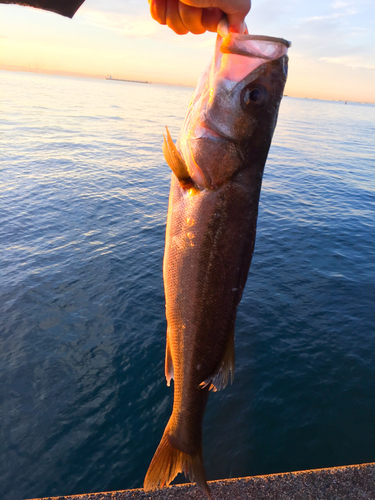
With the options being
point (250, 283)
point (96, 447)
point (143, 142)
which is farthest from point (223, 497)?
point (143, 142)

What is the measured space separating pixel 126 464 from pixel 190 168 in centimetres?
754

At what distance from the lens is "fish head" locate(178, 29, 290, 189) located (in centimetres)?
257

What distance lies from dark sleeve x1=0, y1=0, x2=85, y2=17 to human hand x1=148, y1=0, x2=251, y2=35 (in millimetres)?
1071

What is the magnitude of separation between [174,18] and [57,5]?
1379 mm

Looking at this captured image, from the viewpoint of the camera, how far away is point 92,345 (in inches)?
420

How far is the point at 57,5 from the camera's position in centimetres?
319

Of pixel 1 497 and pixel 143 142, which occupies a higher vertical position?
pixel 143 142

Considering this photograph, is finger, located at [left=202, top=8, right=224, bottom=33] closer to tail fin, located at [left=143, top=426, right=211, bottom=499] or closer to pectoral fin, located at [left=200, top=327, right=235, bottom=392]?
pectoral fin, located at [left=200, top=327, right=235, bottom=392]

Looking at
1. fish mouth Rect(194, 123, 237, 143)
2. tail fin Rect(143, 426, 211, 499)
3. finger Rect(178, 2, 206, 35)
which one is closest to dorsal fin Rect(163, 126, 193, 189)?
fish mouth Rect(194, 123, 237, 143)

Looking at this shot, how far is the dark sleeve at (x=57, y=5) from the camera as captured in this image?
3160 millimetres

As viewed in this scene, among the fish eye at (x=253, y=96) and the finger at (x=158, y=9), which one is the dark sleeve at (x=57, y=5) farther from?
the fish eye at (x=253, y=96)

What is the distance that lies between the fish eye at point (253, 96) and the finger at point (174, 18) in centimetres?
73

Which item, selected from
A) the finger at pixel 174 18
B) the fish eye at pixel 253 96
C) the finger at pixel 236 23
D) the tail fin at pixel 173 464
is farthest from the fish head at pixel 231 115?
the tail fin at pixel 173 464

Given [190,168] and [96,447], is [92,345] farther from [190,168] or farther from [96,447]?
[190,168]
